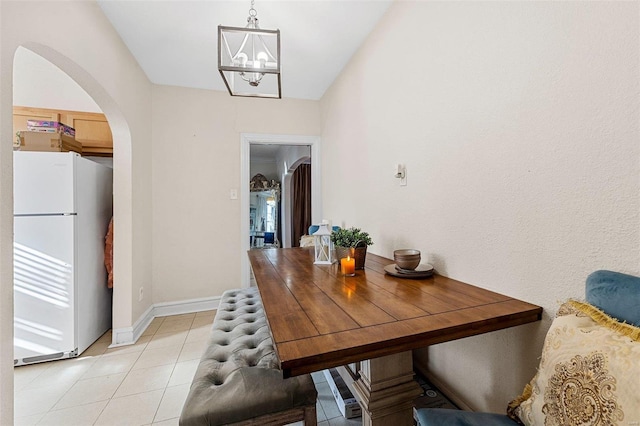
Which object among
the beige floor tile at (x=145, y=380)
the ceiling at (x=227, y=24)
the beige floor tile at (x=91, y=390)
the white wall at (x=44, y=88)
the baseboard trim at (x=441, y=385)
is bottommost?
the beige floor tile at (x=91, y=390)

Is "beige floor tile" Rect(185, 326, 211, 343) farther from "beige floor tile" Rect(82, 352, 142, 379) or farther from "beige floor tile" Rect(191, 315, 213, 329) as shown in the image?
"beige floor tile" Rect(82, 352, 142, 379)

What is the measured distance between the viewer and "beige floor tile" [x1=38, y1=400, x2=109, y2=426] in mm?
1455

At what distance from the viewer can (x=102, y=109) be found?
6.88 feet

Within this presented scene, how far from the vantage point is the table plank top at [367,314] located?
70 centimetres

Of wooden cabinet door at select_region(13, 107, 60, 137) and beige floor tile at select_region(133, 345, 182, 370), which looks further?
wooden cabinet door at select_region(13, 107, 60, 137)

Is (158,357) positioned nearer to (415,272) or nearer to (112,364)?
(112,364)

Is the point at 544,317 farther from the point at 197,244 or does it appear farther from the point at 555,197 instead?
the point at 197,244

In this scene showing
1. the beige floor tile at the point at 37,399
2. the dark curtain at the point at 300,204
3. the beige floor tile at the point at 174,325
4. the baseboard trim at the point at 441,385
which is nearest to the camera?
the baseboard trim at the point at 441,385

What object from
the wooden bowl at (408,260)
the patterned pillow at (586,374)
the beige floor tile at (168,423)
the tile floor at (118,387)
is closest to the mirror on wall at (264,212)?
the tile floor at (118,387)

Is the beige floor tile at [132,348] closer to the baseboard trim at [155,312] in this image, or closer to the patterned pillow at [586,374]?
the baseboard trim at [155,312]

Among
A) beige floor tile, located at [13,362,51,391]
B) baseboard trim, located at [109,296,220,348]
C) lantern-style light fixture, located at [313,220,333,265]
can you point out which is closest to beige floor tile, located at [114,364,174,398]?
baseboard trim, located at [109,296,220,348]

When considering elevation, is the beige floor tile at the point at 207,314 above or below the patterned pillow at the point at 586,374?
below

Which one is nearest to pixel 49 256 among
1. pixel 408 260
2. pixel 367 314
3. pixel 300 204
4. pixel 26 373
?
pixel 26 373

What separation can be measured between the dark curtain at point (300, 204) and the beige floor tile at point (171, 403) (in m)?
3.72
